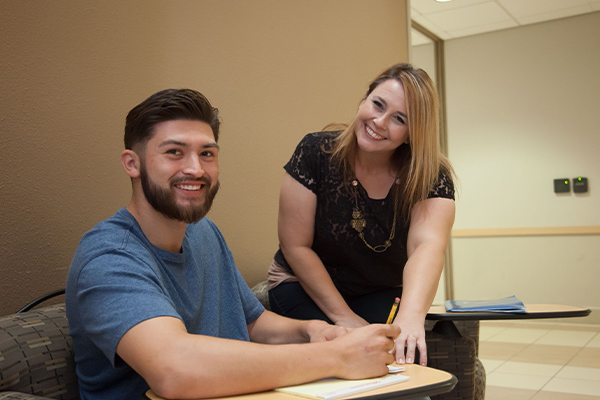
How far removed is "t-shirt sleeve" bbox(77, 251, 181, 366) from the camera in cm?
103

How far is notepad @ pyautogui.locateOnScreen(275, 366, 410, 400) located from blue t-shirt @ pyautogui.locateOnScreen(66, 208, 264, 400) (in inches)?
10.5

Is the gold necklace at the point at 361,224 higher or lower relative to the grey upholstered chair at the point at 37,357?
higher

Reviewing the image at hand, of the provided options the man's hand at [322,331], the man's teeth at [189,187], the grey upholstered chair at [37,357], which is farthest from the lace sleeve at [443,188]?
the grey upholstered chair at [37,357]

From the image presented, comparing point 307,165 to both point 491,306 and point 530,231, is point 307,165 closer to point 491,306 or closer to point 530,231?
point 491,306

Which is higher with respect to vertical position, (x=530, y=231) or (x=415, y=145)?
(x=415, y=145)

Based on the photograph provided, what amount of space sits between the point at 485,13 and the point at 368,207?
440cm

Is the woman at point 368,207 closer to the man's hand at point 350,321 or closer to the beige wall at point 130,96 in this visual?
the man's hand at point 350,321

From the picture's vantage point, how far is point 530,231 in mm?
5895

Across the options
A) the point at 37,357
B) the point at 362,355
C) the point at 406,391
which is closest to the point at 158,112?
the point at 37,357

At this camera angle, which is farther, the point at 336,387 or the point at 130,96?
the point at 130,96

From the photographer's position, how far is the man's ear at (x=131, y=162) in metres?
1.35

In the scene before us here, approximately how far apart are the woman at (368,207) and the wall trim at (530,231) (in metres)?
4.26

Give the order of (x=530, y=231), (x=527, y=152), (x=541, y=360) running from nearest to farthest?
1. (x=541, y=360)
2. (x=530, y=231)
3. (x=527, y=152)

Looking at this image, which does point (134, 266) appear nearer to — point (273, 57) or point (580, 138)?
point (273, 57)
